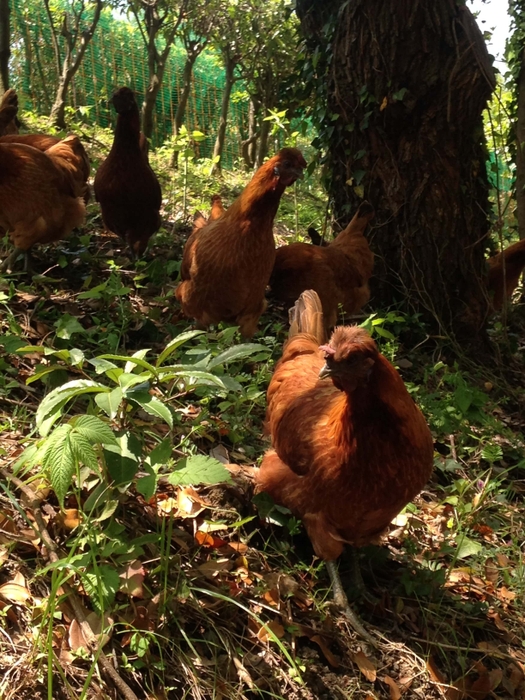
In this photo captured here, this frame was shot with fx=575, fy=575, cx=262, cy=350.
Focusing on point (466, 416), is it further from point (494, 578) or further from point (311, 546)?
point (311, 546)

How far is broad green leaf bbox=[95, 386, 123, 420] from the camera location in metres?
1.74

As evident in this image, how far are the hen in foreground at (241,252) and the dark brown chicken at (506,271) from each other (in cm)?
229

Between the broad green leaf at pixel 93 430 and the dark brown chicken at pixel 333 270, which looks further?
the dark brown chicken at pixel 333 270

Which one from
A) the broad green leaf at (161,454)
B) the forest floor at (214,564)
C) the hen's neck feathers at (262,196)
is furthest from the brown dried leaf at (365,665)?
the hen's neck feathers at (262,196)

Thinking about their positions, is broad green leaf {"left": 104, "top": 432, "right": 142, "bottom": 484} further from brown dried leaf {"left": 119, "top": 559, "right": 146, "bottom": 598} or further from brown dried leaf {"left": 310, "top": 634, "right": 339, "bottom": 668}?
brown dried leaf {"left": 310, "top": 634, "right": 339, "bottom": 668}

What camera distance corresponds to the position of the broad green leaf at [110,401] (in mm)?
1736

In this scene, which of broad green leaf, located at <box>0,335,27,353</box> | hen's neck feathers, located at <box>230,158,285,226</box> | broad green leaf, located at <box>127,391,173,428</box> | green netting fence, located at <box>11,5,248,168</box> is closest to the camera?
broad green leaf, located at <box>127,391,173,428</box>

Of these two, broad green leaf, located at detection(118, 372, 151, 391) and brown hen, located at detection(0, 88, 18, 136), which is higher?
brown hen, located at detection(0, 88, 18, 136)

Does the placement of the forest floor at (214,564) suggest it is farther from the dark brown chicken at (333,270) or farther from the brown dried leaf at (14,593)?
the dark brown chicken at (333,270)

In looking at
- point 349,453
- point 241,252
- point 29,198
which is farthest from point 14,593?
point 29,198

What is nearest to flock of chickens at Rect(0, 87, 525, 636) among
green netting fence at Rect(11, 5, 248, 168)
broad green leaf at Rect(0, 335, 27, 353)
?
broad green leaf at Rect(0, 335, 27, 353)

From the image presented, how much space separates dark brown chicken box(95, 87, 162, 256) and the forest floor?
1.56 m

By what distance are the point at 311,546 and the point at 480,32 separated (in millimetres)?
4146

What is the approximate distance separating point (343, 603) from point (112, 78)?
13.9 metres
